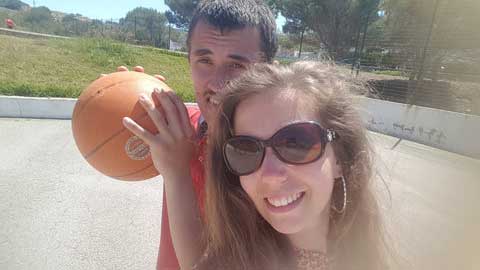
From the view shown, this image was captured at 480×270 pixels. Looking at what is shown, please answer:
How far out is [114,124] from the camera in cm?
171

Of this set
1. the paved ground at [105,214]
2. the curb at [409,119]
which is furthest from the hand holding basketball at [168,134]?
the curb at [409,119]

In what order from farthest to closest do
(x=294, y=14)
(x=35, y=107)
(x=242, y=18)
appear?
(x=294, y=14)
(x=35, y=107)
(x=242, y=18)

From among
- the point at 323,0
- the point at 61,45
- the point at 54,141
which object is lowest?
the point at 54,141

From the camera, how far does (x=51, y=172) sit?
5.68 metres

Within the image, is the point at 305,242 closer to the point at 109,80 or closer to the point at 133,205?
the point at 109,80

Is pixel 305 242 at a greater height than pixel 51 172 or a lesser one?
greater

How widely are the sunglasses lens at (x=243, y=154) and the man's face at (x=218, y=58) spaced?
22cm

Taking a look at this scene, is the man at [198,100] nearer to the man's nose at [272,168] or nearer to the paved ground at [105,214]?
the man's nose at [272,168]

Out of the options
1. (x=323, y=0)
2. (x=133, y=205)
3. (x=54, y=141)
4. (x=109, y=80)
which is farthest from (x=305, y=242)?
(x=323, y=0)

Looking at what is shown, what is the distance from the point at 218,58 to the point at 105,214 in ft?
11.7

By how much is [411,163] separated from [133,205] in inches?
235

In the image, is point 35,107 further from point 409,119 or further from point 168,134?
point 409,119

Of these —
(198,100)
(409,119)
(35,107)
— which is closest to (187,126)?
(198,100)

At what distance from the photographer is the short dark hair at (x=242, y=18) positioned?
1605 millimetres
